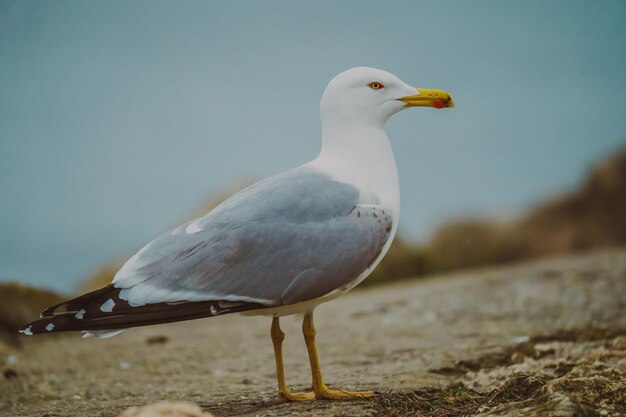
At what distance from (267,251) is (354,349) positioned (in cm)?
213

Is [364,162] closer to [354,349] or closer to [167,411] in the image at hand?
[167,411]

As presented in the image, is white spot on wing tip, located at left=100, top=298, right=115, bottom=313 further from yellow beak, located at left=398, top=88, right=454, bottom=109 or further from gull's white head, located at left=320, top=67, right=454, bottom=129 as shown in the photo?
yellow beak, located at left=398, top=88, right=454, bottom=109

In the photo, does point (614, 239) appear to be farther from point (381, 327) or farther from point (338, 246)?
point (338, 246)

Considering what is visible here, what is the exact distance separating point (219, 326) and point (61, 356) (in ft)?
4.97

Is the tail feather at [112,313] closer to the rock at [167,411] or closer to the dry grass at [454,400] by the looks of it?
the rock at [167,411]

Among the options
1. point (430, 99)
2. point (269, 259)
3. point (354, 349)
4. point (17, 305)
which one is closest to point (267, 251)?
point (269, 259)

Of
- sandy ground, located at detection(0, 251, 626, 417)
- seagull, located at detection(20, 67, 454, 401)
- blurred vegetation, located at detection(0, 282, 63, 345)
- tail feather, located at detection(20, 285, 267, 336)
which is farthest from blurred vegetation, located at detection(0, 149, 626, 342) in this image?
tail feather, located at detection(20, 285, 267, 336)

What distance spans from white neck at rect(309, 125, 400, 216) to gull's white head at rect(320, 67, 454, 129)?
0.15 ft

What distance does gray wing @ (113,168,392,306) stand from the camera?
3.22m

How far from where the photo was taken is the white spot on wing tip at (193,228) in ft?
11.2

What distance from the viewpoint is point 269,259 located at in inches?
130

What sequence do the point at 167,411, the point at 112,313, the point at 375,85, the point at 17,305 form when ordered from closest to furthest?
the point at 167,411
the point at 112,313
the point at 375,85
the point at 17,305

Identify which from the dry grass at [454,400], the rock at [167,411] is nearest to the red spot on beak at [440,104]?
the dry grass at [454,400]

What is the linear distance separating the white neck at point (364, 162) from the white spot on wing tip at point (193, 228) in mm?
647
